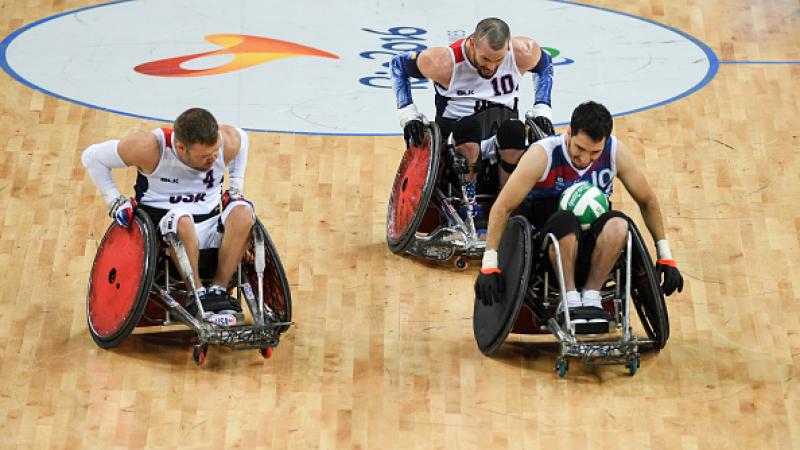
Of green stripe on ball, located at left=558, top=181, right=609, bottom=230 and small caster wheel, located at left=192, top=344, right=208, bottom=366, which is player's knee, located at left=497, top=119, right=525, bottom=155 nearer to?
green stripe on ball, located at left=558, top=181, right=609, bottom=230

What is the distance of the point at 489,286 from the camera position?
8.00 meters

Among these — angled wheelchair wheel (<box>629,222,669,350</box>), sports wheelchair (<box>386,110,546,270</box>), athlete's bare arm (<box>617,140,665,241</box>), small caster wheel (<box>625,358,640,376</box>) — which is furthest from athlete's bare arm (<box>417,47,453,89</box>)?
small caster wheel (<box>625,358,640,376</box>)

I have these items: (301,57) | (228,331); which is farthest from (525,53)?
(228,331)

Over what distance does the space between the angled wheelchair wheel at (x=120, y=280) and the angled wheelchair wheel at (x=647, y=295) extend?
84.4 inches

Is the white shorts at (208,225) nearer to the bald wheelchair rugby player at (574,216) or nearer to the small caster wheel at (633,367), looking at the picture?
the bald wheelchair rugby player at (574,216)

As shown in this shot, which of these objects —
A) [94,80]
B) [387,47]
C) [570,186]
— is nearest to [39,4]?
[94,80]

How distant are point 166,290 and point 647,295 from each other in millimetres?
2184

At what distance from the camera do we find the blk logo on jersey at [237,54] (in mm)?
10820

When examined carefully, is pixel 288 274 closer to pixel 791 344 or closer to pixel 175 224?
pixel 175 224

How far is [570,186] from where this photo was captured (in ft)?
26.8

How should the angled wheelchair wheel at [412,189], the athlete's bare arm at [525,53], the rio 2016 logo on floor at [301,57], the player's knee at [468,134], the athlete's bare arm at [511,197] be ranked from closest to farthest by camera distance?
1. the athlete's bare arm at [511,197]
2. the angled wheelchair wheel at [412,189]
3. the player's knee at [468,134]
4. the athlete's bare arm at [525,53]
5. the rio 2016 logo on floor at [301,57]

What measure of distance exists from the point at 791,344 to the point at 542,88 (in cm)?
193

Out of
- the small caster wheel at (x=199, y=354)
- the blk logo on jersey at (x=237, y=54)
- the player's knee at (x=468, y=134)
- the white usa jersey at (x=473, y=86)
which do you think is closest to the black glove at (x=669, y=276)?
the player's knee at (x=468, y=134)

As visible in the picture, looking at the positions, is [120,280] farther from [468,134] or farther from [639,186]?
[639,186]
